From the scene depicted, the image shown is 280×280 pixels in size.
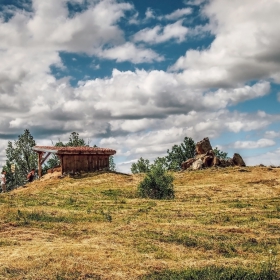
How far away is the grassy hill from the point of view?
9680 mm

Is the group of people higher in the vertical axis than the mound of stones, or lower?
lower

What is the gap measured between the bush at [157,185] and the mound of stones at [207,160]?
1495cm

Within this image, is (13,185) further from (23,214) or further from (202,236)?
(202,236)

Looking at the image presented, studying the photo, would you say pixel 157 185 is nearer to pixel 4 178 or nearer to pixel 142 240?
pixel 142 240

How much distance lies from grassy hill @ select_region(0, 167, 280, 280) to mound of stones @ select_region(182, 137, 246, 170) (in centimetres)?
1808

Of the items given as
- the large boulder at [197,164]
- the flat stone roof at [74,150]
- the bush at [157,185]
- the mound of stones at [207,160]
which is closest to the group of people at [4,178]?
the flat stone roof at [74,150]

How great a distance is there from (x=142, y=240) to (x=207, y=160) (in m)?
30.8

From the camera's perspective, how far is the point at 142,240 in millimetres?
12664


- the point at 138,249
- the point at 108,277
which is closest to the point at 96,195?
the point at 138,249

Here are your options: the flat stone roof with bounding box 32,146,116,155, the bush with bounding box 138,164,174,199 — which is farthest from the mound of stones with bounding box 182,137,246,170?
the bush with bounding box 138,164,174,199

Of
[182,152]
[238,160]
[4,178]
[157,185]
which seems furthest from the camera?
[182,152]

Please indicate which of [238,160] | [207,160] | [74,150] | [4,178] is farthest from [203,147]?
[4,178]

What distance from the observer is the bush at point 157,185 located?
88.9 ft

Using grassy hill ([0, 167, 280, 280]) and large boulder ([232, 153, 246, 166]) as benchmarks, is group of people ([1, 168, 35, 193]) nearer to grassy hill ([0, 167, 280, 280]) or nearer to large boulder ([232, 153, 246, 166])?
grassy hill ([0, 167, 280, 280])
